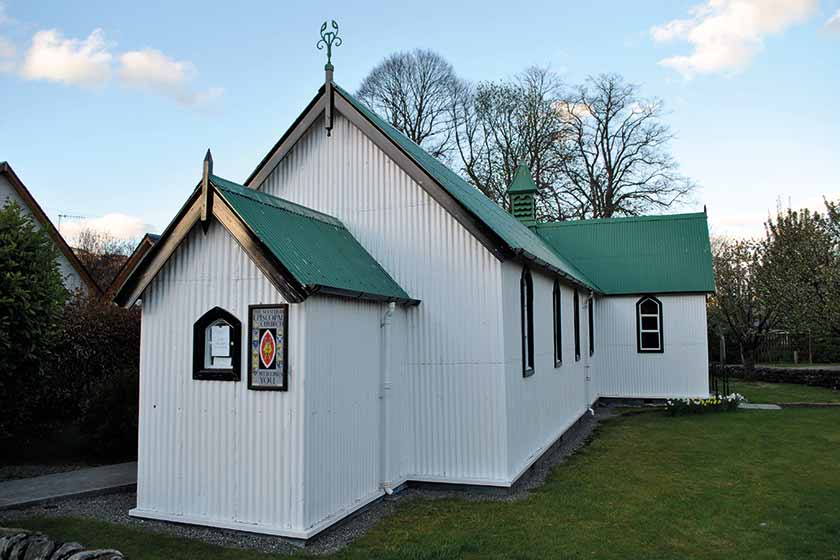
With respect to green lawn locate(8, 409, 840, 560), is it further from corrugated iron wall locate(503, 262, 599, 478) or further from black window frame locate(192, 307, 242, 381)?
black window frame locate(192, 307, 242, 381)

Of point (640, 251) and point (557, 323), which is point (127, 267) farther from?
point (640, 251)

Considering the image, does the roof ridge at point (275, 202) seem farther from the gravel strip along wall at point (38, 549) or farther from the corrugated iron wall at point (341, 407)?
the gravel strip along wall at point (38, 549)

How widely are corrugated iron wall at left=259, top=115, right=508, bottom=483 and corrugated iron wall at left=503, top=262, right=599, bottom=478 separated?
0.32 meters

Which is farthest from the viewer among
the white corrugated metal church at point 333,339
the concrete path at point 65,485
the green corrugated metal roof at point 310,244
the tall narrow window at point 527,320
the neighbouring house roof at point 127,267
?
the neighbouring house roof at point 127,267

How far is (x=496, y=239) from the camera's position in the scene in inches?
384

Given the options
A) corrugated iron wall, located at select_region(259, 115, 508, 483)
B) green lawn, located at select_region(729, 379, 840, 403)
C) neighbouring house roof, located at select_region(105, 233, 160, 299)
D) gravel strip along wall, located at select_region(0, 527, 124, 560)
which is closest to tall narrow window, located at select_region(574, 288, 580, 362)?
corrugated iron wall, located at select_region(259, 115, 508, 483)

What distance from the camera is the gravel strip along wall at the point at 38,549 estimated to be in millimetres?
5734

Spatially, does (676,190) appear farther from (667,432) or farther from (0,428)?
(0,428)

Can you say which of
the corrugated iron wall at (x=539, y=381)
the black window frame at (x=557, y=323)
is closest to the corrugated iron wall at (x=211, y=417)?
the corrugated iron wall at (x=539, y=381)

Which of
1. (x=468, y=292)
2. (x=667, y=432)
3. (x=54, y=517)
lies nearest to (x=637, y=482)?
(x=468, y=292)

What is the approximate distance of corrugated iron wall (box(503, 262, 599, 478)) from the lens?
33.7 ft

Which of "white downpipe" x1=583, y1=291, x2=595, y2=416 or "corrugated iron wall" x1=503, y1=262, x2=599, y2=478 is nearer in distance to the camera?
"corrugated iron wall" x1=503, y1=262, x2=599, y2=478

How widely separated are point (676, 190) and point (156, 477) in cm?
3018

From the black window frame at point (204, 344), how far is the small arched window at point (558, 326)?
7.79 m
